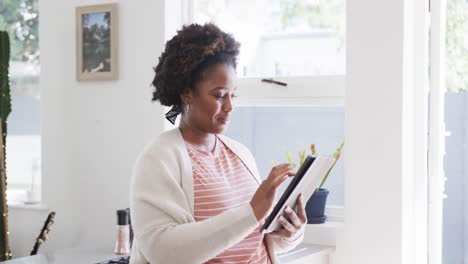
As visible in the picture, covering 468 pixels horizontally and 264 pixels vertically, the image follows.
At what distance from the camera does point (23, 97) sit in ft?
12.4

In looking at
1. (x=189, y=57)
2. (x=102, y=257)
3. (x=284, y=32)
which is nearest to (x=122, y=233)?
(x=102, y=257)

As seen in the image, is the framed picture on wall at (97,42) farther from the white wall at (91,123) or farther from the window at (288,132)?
the window at (288,132)

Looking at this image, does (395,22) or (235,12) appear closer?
(395,22)

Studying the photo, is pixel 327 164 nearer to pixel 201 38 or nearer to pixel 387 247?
pixel 201 38

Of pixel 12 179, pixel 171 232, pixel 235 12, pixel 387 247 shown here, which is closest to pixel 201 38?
pixel 171 232

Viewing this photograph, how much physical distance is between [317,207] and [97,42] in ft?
4.15

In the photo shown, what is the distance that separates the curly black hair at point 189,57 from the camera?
5.82ft

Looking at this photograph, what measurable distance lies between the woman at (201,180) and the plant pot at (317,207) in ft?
3.17

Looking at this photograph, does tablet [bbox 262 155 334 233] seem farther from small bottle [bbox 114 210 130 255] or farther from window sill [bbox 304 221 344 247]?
small bottle [bbox 114 210 130 255]

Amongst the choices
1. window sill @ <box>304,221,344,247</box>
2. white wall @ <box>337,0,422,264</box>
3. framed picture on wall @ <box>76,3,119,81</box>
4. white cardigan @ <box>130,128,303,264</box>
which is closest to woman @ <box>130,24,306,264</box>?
white cardigan @ <box>130,128,303,264</box>

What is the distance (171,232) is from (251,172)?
390 millimetres

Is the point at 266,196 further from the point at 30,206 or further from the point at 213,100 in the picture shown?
the point at 30,206

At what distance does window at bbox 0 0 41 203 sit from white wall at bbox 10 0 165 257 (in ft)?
1.04

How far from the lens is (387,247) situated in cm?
264
